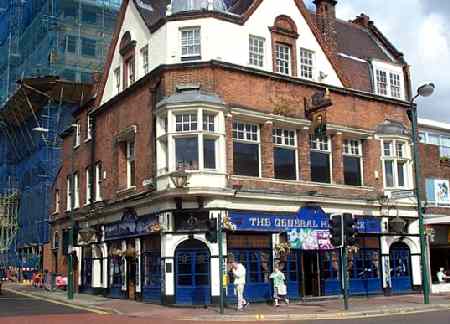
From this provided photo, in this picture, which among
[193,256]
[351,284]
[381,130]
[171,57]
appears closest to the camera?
[193,256]

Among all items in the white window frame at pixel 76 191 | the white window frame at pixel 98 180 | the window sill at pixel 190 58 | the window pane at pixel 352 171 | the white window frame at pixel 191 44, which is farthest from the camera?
the white window frame at pixel 76 191

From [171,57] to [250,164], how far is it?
5310mm

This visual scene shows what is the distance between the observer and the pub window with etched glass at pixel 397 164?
91.0ft

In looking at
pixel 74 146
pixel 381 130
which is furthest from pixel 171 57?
pixel 74 146

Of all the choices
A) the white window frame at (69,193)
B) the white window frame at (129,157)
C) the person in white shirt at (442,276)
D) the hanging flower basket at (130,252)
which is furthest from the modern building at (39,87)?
the person in white shirt at (442,276)

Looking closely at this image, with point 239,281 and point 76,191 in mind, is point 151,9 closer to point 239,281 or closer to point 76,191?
point 76,191

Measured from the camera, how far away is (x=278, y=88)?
2448 centimetres

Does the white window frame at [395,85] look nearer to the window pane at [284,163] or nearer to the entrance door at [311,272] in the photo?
the window pane at [284,163]

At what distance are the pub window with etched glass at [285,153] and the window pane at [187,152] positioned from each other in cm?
383

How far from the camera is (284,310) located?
19781mm

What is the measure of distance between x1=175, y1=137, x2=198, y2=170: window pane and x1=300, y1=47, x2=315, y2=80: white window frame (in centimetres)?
665

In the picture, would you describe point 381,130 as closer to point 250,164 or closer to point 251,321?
point 250,164

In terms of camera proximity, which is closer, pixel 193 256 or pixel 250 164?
pixel 193 256

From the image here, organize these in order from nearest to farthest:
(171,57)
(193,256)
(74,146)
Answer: (193,256)
(171,57)
(74,146)
